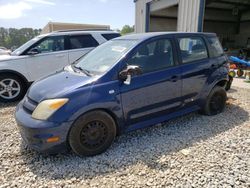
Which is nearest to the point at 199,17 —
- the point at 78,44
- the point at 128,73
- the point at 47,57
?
the point at 78,44

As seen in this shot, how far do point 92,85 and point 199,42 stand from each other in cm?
243

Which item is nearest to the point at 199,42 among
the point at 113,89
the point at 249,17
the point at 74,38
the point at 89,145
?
the point at 113,89

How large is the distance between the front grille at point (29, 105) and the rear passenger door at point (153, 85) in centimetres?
123

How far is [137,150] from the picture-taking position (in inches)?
117

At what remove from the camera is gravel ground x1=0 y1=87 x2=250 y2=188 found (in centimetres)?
236

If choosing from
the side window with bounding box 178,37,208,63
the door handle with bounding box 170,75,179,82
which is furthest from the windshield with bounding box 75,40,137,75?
the side window with bounding box 178,37,208,63

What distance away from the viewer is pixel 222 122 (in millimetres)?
3867

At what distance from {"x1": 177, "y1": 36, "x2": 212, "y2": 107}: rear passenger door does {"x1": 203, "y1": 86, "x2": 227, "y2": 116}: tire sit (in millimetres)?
390

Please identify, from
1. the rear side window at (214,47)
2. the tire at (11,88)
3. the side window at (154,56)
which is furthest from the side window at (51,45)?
the rear side window at (214,47)

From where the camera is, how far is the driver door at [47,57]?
5562 mm

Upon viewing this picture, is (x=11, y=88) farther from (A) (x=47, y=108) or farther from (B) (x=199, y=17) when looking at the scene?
(B) (x=199, y=17)

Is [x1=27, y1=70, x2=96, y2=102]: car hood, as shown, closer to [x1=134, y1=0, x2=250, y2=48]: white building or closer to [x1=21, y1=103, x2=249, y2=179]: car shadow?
[x1=21, y1=103, x2=249, y2=179]: car shadow

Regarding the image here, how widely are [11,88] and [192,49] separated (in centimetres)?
469

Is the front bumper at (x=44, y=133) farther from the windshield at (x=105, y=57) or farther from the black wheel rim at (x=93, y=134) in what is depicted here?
the windshield at (x=105, y=57)
